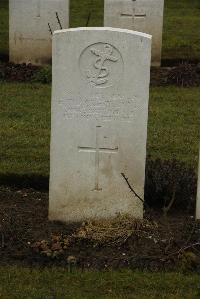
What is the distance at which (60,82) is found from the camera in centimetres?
648

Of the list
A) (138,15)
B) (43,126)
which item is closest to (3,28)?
(138,15)

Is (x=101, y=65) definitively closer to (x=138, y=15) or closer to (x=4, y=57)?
(x=138, y=15)

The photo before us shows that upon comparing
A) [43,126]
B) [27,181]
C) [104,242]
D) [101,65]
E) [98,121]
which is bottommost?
[104,242]

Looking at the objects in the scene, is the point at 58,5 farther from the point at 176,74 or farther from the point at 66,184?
the point at 66,184

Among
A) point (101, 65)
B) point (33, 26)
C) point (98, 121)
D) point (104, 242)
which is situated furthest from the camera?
point (33, 26)

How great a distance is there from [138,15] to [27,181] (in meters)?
5.61

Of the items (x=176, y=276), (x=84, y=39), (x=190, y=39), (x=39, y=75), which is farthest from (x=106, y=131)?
(x=190, y=39)

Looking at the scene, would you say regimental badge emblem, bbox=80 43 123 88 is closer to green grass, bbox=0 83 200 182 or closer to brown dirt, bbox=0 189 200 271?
brown dirt, bbox=0 189 200 271

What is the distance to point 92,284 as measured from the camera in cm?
576

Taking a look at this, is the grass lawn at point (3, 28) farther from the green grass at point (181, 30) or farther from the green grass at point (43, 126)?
the green grass at point (181, 30)

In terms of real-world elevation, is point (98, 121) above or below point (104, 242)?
above

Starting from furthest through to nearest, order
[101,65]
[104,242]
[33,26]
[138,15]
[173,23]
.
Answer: [173,23]
[33,26]
[138,15]
[101,65]
[104,242]

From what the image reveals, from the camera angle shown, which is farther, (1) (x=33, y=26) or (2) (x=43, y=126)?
(1) (x=33, y=26)

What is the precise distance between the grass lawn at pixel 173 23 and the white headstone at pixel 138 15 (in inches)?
28.4
